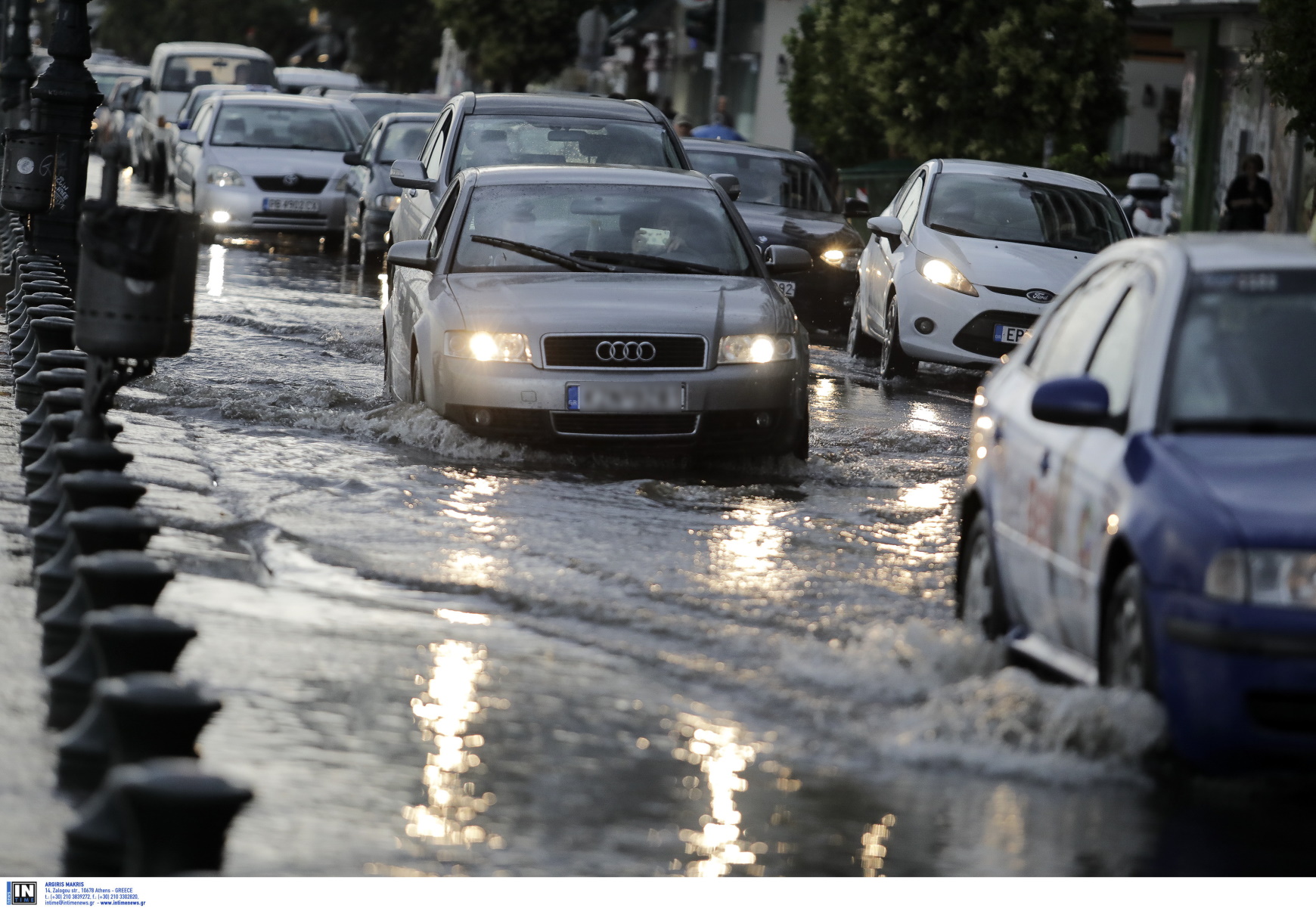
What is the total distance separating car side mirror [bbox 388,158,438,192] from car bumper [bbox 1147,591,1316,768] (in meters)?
11.4

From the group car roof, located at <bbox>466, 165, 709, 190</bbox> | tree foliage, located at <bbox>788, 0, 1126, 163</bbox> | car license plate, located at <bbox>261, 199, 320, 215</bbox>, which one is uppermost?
tree foliage, located at <bbox>788, 0, 1126, 163</bbox>

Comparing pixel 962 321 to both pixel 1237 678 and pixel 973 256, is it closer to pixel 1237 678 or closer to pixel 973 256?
pixel 973 256

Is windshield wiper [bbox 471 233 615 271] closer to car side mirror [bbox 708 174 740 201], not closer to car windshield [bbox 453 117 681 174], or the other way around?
car side mirror [bbox 708 174 740 201]

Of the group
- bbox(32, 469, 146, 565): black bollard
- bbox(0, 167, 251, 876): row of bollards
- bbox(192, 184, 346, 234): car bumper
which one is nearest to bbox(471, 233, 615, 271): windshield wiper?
bbox(0, 167, 251, 876): row of bollards

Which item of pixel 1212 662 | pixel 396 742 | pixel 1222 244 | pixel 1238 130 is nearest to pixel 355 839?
pixel 396 742

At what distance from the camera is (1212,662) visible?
545 cm

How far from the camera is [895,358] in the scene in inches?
674

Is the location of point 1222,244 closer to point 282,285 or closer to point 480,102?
point 480,102

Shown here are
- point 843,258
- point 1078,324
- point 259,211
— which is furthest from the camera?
point 259,211

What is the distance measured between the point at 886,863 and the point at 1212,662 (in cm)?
93

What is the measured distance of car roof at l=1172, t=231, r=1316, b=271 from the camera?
6.43 metres

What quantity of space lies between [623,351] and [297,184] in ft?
58.1

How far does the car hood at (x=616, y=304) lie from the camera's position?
1109 cm

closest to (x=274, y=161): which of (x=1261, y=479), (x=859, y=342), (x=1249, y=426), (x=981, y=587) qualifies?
(x=859, y=342)
